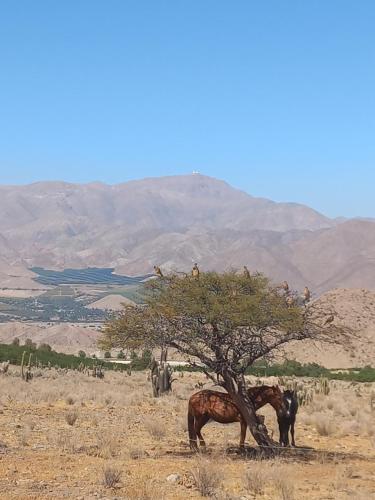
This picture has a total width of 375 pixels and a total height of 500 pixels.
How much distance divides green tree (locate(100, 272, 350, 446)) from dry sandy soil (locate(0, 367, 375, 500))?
83.1 inches

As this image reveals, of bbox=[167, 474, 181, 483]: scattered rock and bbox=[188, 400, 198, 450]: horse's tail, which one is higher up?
bbox=[188, 400, 198, 450]: horse's tail

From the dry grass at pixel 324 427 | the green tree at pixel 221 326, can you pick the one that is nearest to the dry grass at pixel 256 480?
the green tree at pixel 221 326

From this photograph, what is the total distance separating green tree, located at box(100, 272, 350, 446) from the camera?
16547 mm

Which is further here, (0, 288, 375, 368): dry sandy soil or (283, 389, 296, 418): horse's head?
(0, 288, 375, 368): dry sandy soil

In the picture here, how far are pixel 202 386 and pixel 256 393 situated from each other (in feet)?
66.7

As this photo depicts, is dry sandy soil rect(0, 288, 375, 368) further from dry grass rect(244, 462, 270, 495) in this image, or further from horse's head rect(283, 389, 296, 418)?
dry grass rect(244, 462, 270, 495)

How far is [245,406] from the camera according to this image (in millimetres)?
16812

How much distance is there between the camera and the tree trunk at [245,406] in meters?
16.8

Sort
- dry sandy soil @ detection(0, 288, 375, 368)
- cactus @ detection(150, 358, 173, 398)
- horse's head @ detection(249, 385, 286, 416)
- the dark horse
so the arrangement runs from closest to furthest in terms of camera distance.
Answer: horse's head @ detection(249, 385, 286, 416) < the dark horse < cactus @ detection(150, 358, 173, 398) < dry sandy soil @ detection(0, 288, 375, 368)

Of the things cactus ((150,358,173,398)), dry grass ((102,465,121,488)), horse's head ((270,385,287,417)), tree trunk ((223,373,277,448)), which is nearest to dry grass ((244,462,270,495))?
dry grass ((102,465,121,488))

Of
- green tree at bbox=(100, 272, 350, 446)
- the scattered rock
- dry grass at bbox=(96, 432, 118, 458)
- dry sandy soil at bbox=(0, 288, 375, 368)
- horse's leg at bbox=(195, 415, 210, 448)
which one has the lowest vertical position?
the scattered rock

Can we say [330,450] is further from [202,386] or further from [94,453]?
[202,386]

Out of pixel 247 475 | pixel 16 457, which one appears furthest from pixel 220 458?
pixel 16 457

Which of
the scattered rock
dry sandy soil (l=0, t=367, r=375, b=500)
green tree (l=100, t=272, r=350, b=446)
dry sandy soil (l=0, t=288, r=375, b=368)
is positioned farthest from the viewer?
dry sandy soil (l=0, t=288, r=375, b=368)
